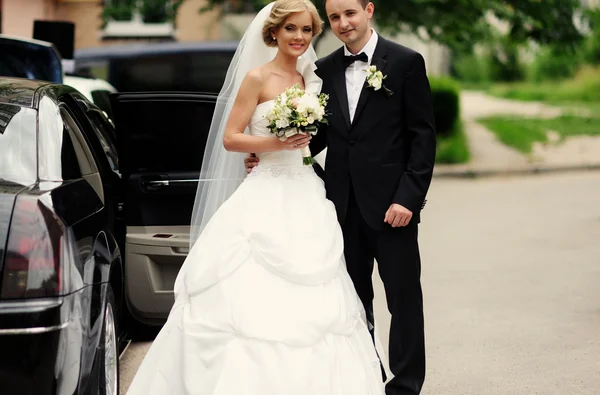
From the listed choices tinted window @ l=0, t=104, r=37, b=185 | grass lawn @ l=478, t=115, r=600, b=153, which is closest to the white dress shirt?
tinted window @ l=0, t=104, r=37, b=185

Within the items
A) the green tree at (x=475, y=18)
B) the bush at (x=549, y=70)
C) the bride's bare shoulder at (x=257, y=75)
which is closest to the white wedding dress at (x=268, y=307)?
the bride's bare shoulder at (x=257, y=75)

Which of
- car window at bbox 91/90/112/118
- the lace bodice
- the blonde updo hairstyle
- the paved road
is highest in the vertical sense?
the blonde updo hairstyle

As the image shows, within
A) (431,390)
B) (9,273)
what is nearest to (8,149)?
(9,273)

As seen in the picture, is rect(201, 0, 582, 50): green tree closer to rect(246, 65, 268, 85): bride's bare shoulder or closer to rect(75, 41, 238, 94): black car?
rect(75, 41, 238, 94): black car

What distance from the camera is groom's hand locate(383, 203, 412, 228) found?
4.40 m

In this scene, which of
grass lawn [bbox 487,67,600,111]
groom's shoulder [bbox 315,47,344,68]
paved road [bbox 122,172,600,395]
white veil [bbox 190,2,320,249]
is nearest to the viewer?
groom's shoulder [bbox 315,47,344,68]

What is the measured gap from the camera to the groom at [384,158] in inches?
174

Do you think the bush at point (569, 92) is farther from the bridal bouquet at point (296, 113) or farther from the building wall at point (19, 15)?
the bridal bouquet at point (296, 113)

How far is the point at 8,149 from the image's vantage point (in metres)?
4.24

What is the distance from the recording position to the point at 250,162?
4.70 meters

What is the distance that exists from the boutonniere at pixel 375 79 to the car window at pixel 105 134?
1.85 metres

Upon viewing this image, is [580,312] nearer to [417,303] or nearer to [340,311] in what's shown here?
[417,303]

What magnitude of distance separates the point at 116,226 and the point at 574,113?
20777 millimetres

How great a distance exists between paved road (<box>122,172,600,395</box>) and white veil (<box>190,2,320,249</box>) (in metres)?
1.10
